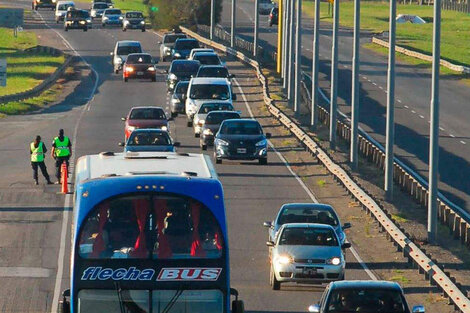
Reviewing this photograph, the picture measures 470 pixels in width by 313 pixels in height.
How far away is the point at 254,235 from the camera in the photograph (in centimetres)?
3300

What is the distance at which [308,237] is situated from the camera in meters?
27.3

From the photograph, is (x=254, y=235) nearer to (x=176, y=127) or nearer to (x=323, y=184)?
(x=323, y=184)

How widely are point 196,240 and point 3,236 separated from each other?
16.7 m

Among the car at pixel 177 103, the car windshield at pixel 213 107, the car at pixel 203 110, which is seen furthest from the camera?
the car at pixel 177 103

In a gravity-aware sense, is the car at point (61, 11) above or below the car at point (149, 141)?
above

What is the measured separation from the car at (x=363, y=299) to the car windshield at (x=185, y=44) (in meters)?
67.3

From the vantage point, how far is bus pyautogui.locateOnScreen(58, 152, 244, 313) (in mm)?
16312

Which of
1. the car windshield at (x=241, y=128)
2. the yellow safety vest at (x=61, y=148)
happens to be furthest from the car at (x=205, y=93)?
the yellow safety vest at (x=61, y=148)

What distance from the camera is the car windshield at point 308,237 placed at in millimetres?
27141

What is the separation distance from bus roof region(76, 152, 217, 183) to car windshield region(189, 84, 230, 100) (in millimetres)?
39270

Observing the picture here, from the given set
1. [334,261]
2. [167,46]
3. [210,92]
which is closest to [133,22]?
[167,46]

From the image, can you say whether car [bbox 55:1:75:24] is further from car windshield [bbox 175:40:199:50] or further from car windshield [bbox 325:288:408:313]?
car windshield [bbox 325:288:408:313]

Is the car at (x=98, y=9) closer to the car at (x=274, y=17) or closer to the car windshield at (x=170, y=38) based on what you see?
the car at (x=274, y=17)

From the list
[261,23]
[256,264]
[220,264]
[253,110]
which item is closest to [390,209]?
[256,264]
